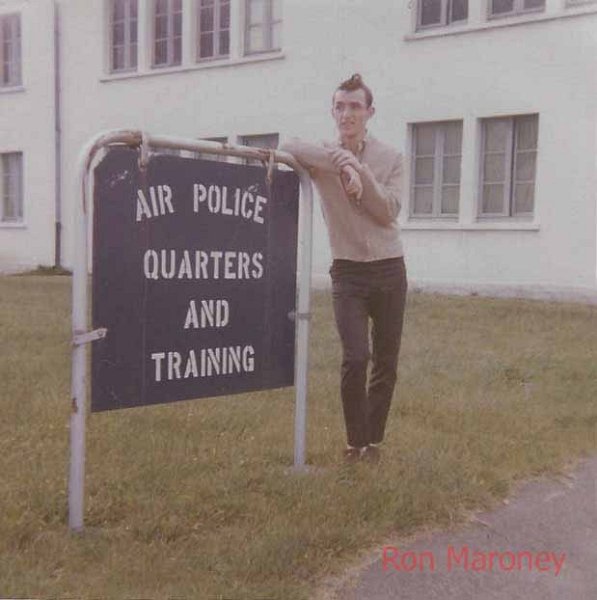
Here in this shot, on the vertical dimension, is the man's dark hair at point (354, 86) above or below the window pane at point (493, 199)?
above

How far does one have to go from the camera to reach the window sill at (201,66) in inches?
722

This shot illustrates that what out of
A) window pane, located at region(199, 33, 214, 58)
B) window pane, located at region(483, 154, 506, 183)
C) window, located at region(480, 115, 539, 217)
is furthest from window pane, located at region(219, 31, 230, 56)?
window pane, located at region(483, 154, 506, 183)

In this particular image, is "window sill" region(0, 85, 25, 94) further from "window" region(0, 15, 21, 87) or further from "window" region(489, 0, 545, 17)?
"window" region(489, 0, 545, 17)

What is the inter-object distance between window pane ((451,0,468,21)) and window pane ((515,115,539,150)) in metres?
2.12

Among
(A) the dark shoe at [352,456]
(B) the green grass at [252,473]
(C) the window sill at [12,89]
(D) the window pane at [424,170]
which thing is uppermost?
(C) the window sill at [12,89]

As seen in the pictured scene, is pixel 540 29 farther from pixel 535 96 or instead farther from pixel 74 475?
pixel 74 475

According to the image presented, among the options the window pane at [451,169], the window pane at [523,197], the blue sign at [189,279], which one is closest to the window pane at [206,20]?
the window pane at [451,169]

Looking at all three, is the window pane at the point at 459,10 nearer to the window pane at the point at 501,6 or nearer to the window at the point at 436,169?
the window pane at the point at 501,6

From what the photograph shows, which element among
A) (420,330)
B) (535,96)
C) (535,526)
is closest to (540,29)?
(535,96)

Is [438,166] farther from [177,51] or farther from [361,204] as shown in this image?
[361,204]

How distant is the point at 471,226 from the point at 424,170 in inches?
61.2

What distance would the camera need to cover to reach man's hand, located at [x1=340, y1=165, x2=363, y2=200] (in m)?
4.39

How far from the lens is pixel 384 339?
16.2ft

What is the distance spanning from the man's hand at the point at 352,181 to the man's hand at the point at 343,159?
0.02m
